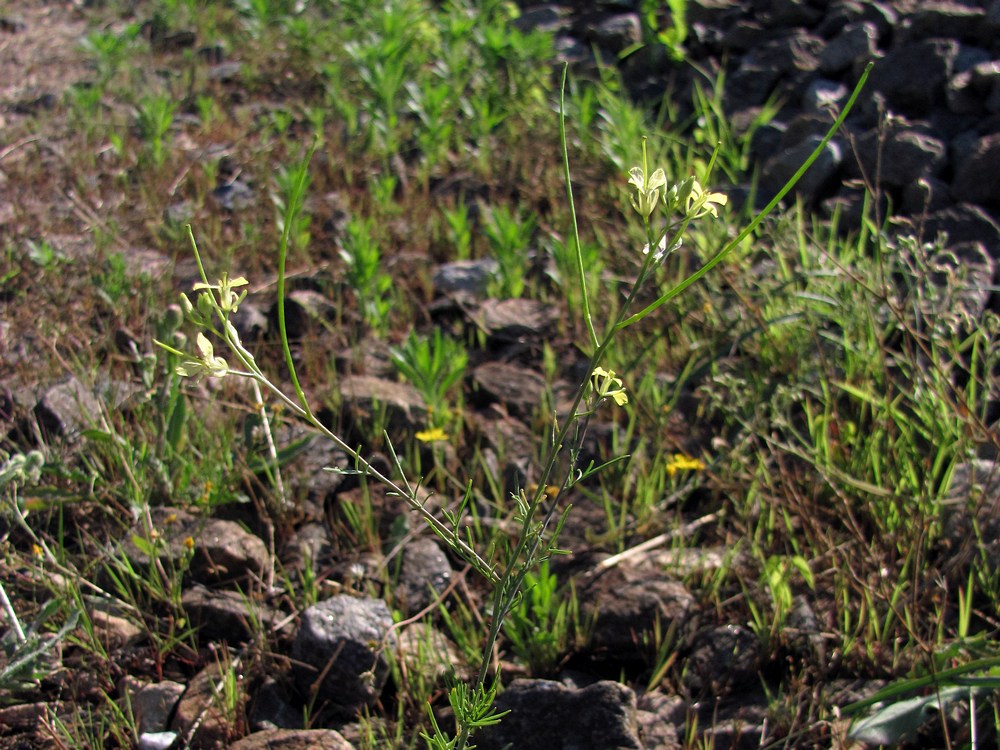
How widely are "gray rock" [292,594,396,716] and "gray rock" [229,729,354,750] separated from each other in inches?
5.0

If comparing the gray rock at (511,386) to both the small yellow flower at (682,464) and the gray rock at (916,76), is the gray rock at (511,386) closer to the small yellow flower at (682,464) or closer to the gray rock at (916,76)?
the small yellow flower at (682,464)

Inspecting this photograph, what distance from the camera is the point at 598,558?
2.29m

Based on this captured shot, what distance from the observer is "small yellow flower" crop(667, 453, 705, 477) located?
241cm

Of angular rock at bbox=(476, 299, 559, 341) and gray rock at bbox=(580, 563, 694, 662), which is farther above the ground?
angular rock at bbox=(476, 299, 559, 341)

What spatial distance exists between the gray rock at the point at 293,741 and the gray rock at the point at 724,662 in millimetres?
757

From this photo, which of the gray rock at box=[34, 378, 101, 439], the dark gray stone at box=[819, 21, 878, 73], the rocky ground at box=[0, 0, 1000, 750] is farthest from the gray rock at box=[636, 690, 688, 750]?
the dark gray stone at box=[819, 21, 878, 73]

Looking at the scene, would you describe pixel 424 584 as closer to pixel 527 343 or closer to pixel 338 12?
pixel 527 343

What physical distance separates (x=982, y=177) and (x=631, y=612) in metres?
2.18

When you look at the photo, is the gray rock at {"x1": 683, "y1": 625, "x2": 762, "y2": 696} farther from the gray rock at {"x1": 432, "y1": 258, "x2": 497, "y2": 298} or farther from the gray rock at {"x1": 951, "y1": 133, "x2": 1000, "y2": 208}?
the gray rock at {"x1": 951, "y1": 133, "x2": 1000, "y2": 208}

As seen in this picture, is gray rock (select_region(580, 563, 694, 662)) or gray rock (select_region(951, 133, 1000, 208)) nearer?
gray rock (select_region(580, 563, 694, 662))

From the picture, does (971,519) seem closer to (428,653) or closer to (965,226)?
(428,653)

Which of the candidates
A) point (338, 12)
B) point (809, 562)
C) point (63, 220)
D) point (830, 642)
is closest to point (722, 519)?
point (809, 562)

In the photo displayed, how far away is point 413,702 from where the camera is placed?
6.39 ft

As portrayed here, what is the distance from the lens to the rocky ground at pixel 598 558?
6.11 feet
